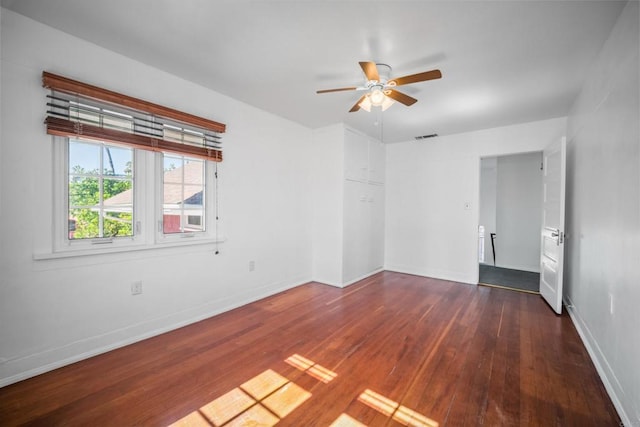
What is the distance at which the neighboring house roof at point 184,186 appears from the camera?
9.32 feet

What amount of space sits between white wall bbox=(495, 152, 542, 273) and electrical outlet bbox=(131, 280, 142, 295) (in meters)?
6.56

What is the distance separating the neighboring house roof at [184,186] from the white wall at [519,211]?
238 inches

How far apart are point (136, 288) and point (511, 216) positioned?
6711 millimetres

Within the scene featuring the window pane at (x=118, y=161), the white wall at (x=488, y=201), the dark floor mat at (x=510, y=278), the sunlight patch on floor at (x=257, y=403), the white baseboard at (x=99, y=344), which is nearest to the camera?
the sunlight patch on floor at (x=257, y=403)

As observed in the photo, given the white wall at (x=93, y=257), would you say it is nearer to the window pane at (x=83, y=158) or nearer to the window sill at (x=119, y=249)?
the window sill at (x=119, y=249)

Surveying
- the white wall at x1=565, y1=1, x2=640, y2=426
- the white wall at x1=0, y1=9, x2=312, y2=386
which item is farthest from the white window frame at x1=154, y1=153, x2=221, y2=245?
the white wall at x1=565, y1=1, x2=640, y2=426

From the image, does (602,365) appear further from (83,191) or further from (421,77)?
(83,191)

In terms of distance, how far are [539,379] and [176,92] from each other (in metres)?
4.10

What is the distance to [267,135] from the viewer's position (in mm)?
3875

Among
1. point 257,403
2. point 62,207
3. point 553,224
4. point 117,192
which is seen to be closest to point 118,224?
point 117,192

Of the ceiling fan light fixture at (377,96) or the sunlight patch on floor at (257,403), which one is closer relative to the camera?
the sunlight patch on floor at (257,403)

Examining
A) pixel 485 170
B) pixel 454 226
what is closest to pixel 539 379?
pixel 454 226

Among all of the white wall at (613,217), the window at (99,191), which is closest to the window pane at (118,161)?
the window at (99,191)

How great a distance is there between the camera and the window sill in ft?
6.92
